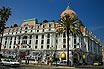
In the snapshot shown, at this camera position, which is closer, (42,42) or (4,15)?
(4,15)

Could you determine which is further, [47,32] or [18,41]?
[18,41]

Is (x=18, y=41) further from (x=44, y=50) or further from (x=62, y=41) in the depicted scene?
(x=62, y=41)

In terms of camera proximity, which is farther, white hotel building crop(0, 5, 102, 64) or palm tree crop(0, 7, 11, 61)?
white hotel building crop(0, 5, 102, 64)

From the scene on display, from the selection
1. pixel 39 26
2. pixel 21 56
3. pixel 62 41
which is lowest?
pixel 21 56

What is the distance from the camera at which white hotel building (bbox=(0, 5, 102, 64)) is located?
8006 cm

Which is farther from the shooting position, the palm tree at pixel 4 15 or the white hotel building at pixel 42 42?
the white hotel building at pixel 42 42

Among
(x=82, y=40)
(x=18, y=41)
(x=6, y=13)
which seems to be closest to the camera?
(x=6, y=13)

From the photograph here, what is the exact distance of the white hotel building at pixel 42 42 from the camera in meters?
80.1

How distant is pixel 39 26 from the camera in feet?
290

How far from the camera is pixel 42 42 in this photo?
85.6 metres

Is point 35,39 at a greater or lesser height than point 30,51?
greater

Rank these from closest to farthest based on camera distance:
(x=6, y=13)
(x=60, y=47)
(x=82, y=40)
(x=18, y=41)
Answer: (x=6, y=13) → (x=60, y=47) → (x=82, y=40) → (x=18, y=41)

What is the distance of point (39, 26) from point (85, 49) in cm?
2591

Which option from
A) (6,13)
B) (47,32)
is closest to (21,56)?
(47,32)
